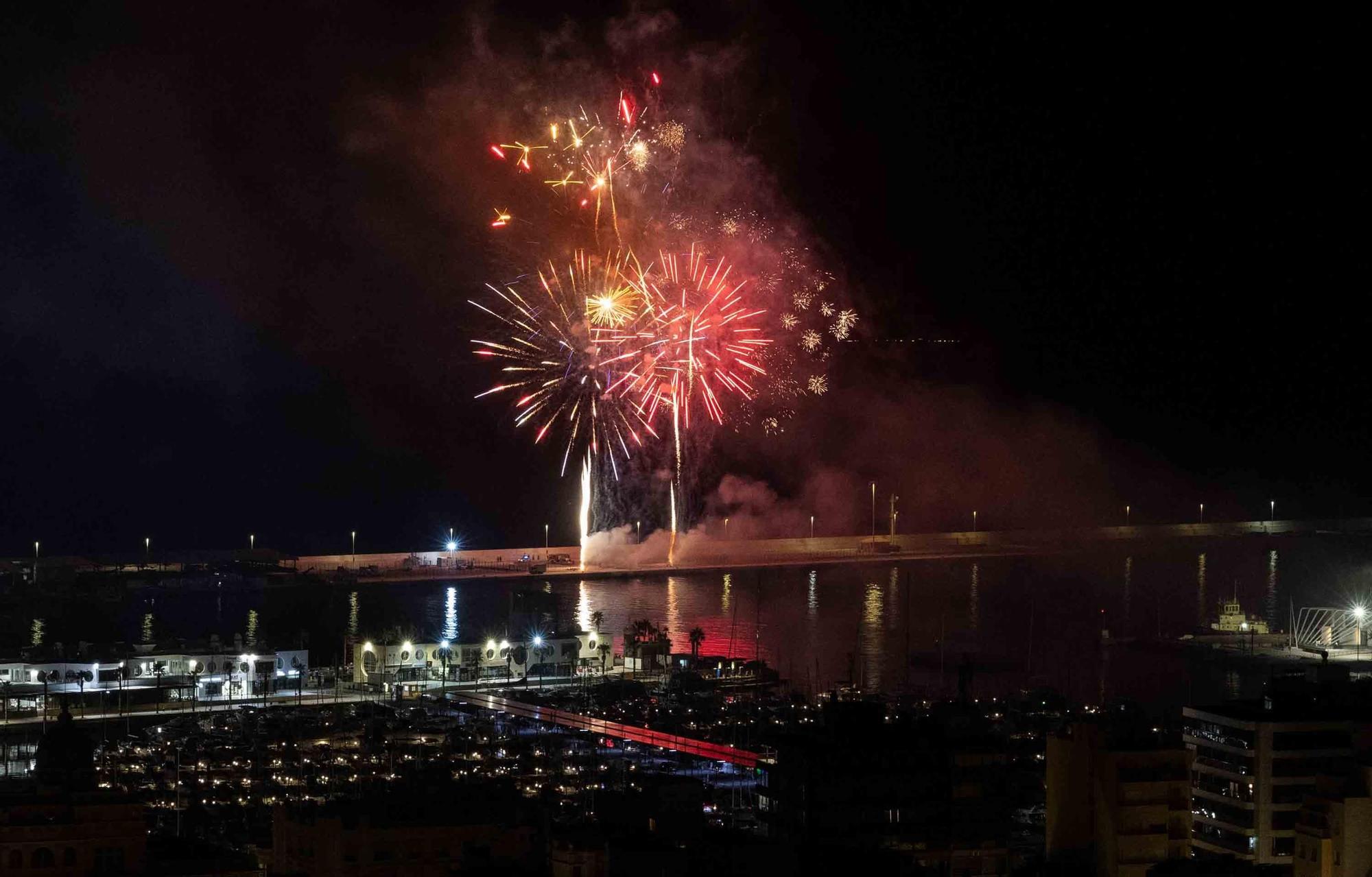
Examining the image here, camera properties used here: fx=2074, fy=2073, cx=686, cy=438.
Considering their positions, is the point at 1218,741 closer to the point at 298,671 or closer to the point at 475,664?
the point at 475,664

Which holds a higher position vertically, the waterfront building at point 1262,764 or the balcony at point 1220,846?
the waterfront building at point 1262,764

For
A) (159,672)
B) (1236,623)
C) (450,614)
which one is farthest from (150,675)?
(1236,623)

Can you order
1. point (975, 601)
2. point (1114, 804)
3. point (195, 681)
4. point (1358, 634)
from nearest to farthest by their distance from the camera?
point (1114, 804) → point (195, 681) → point (1358, 634) → point (975, 601)

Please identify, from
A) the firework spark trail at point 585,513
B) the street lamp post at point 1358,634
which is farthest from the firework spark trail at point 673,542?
the street lamp post at point 1358,634

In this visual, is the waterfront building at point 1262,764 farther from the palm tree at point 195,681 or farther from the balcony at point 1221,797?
the palm tree at point 195,681

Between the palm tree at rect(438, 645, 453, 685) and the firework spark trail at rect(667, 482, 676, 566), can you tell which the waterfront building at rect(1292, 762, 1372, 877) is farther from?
the firework spark trail at rect(667, 482, 676, 566)

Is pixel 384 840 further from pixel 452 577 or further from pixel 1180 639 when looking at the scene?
pixel 452 577

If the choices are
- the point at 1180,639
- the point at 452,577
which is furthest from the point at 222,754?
the point at 452,577
